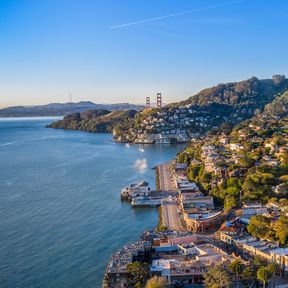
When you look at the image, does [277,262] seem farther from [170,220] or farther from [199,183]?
[199,183]

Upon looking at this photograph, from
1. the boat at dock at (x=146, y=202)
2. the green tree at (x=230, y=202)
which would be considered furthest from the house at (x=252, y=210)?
the boat at dock at (x=146, y=202)

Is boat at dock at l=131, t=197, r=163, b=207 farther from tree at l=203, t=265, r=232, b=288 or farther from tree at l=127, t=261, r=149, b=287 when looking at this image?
tree at l=203, t=265, r=232, b=288

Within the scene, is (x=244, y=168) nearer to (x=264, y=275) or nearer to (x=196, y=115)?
(x=264, y=275)

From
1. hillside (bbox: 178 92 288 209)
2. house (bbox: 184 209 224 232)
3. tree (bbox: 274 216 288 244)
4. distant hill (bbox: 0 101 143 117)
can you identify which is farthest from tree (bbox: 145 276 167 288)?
distant hill (bbox: 0 101 143 117)

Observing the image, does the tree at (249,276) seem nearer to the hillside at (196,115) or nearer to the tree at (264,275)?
the tree at (264,275)

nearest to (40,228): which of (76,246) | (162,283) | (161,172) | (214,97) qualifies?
(76,246)

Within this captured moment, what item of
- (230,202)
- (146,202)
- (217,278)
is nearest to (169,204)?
(146,202)

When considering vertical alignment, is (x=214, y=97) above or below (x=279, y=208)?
above
